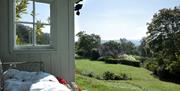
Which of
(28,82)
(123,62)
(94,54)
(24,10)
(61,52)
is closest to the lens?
(28,82)

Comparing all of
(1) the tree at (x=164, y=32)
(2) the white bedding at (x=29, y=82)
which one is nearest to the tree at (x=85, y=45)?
(1) the tree at (x=164, y=32)

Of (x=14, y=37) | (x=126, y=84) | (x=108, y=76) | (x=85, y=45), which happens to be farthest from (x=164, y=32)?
(x=14, y=37)

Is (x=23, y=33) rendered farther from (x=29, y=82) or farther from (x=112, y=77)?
(x=112, y=77)

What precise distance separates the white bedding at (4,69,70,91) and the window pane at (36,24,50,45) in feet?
3.77

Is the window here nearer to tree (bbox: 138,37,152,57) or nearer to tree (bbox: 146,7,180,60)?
tree (bbox: 146,7,180,60)

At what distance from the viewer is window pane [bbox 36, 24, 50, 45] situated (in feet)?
17.5

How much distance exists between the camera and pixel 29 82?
3.88 meters

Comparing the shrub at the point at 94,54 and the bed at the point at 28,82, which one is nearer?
the bed at the point at 28,82

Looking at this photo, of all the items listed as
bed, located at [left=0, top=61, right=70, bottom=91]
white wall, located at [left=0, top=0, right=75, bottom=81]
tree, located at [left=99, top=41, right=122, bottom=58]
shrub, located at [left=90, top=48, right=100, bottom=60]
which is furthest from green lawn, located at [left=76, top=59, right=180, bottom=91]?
tree, located at [left=99, top=41, right=122, bottom=58]

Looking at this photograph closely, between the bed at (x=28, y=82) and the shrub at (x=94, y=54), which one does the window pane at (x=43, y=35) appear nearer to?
the bed at (x=28, y=82)

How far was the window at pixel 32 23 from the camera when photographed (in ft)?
16.7

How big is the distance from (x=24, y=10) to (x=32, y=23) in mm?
262

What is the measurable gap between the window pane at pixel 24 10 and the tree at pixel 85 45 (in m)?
22.8

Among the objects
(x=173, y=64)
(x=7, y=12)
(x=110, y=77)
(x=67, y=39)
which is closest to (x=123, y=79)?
(x=110, y=77)
